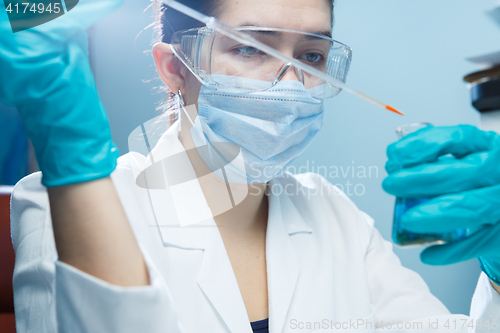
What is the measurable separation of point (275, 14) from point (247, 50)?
11 cm

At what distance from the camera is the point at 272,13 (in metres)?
0.89

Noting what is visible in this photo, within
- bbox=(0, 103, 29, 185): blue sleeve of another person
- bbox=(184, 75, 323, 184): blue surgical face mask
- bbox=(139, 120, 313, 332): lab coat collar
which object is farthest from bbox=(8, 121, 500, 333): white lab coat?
bbox=(0, 103, 29, 185): blue sleeve of another person

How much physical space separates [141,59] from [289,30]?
39.3 inches

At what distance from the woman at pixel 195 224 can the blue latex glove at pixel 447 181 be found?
282mm

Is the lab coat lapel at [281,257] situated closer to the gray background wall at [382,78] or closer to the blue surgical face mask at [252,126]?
the blue surgical face mask at [252,126]

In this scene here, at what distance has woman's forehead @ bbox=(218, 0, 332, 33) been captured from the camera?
0.89m

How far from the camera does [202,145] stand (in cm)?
99

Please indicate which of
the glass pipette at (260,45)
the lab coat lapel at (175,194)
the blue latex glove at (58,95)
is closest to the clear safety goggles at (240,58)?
the glass pipette at (260,45)

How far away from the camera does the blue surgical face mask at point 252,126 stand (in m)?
0.91

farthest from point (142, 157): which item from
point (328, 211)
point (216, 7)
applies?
point (328, 211)

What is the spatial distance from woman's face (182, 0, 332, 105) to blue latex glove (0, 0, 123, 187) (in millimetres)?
421

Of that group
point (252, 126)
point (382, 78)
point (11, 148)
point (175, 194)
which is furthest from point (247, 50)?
point (11, 148)

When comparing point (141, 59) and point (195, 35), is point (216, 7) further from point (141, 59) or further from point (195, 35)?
point (141, 59)

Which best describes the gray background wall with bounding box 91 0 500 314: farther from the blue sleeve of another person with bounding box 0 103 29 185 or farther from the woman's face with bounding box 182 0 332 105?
the woman's face with bounding box 182 0 332 105
